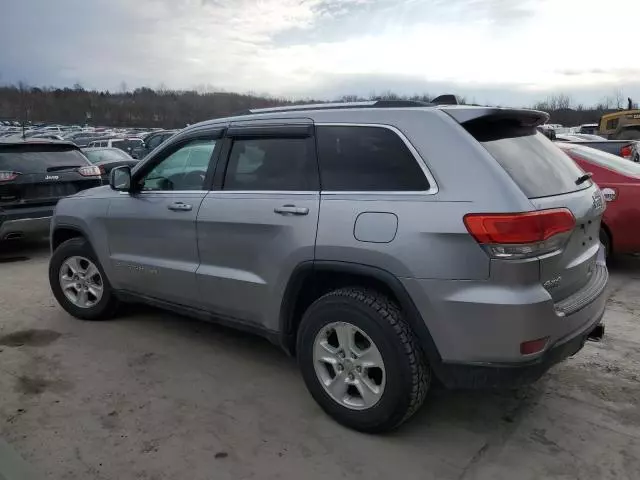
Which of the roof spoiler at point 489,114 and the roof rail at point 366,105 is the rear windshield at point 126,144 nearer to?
the roof rail at point 366,105

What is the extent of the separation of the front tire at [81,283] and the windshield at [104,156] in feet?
31.0

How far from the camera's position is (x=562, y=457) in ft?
9.74

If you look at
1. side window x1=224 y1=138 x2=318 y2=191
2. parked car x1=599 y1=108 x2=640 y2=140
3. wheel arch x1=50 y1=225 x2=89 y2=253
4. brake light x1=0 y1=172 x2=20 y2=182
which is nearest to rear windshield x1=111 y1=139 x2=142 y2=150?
brake light x1=0 y1=172 x2=20 y2=182

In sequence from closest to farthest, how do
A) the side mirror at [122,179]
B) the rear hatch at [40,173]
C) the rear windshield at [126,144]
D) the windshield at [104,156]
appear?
the side mirror at [122,179]
the rear hatch at [40,173]
the windshield at [104,156]
the rear windshield at [126,144]

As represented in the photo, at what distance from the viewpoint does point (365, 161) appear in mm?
3229

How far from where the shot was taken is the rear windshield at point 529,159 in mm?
2947

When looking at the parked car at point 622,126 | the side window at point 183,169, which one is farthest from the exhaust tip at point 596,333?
the parked car at point 622,126

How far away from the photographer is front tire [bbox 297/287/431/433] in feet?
9.68

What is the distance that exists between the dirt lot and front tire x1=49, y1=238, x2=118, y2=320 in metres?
0.36

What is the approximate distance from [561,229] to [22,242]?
8.69m

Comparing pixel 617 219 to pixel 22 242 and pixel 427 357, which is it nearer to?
pixel 427 357

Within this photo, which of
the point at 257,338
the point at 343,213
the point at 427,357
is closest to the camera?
the point at 427,357

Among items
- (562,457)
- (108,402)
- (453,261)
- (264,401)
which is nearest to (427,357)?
(453,261)

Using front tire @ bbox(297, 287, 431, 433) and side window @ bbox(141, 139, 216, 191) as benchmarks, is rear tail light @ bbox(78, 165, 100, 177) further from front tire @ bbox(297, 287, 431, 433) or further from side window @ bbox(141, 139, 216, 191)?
front tire @ bbox(297, 287, 431, 433)
